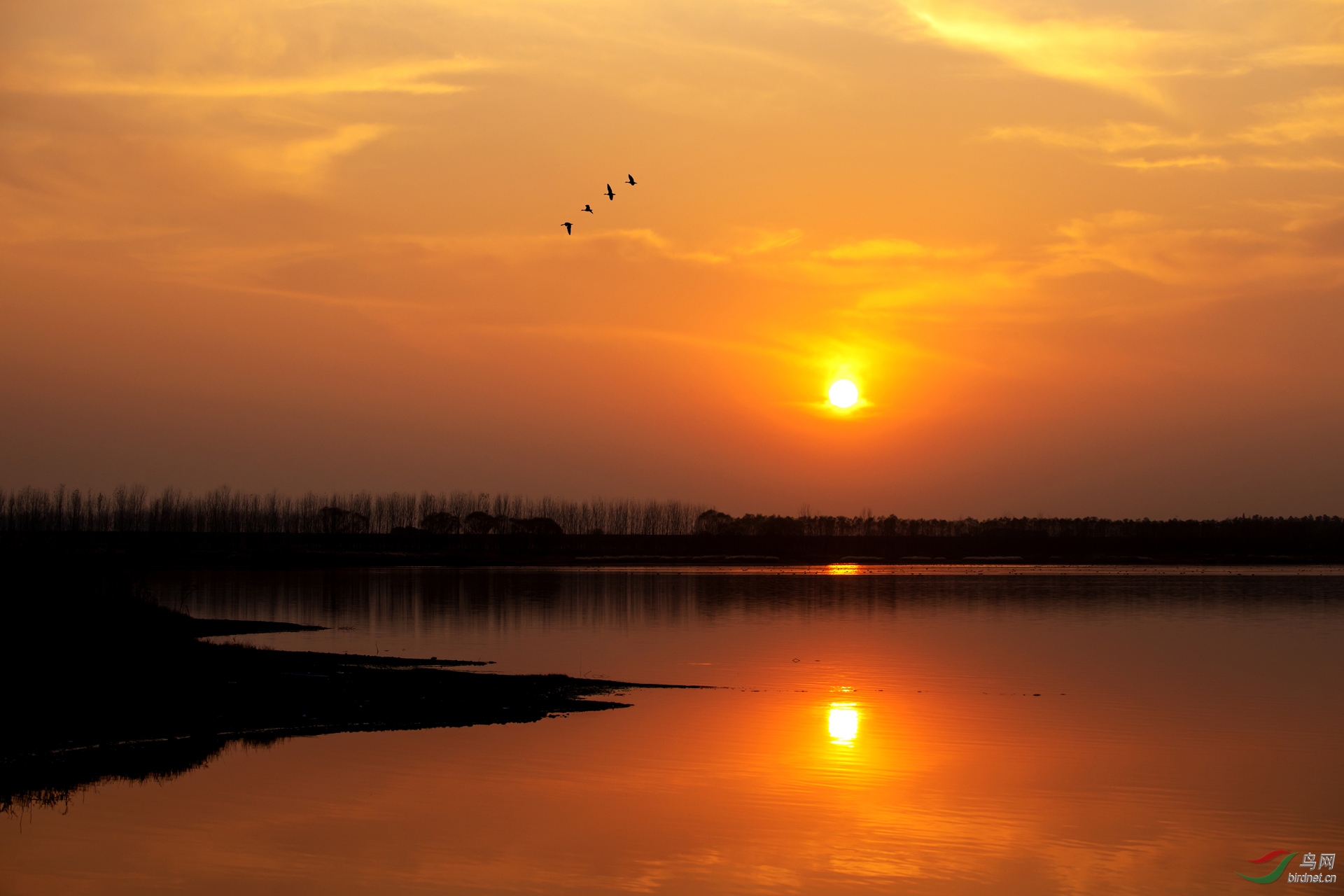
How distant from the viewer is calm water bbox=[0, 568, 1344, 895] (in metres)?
17.4

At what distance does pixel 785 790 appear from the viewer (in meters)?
22.3

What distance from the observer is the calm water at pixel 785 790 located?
17.4 m

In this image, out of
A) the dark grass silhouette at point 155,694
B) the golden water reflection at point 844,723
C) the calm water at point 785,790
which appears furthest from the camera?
the golden water reflection at point 844,723

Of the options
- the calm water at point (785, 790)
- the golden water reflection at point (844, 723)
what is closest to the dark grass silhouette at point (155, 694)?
the calm water at point (785, 790)

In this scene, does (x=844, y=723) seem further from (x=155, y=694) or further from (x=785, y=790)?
(x=155, y=694)

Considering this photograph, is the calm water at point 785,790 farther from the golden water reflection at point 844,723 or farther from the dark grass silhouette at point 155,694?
the dark grass silhouette at point 155,694

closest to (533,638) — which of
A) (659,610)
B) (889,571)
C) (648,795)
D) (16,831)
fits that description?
(659,610)

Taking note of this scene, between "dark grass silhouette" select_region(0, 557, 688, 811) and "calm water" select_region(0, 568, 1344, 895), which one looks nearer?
"calm water" select_region(0, 568, 1344, 895)

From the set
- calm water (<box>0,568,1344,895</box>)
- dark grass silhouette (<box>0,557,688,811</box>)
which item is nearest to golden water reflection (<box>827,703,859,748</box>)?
calm water (<box>0,568,1344,895</box>)

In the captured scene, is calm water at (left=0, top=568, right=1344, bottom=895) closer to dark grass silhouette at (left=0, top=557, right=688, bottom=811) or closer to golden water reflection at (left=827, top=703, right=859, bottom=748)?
golden water reflection at (left=827, top=703, right=859, bottom=748)

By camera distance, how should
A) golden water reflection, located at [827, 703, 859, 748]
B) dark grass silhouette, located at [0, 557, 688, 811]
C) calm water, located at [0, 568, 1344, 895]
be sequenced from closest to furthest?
calm water, located at [0, 568, 1344, 895] → dark grass silhouette, located at [0, 557, 688, 811] → golden water reflection, located at [827, 703, 859, 748]

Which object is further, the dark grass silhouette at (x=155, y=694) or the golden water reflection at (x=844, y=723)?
the golden water reflection at (x=844, y=723)

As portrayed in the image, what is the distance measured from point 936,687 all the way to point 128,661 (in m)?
22.1

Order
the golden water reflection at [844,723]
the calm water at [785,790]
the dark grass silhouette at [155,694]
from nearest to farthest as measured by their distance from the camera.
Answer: the calm water at [785,790], the dark grass silhouette at [155,694], the golden water reflection at [844,723]
